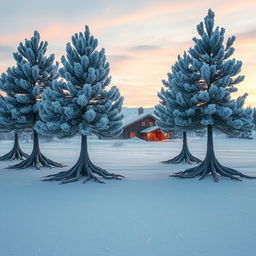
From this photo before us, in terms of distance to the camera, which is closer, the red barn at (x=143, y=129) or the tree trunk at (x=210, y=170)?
the tree trunk at (x=210, y=170)

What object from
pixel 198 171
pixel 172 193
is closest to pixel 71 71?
pixel 172 193

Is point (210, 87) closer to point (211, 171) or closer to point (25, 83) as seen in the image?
point (211, 171)

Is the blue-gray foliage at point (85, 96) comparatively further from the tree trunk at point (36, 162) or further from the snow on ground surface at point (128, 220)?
the tree trunk at point (36, 162)

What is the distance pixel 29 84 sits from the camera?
1892 centimetres

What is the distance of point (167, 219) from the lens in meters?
7.30

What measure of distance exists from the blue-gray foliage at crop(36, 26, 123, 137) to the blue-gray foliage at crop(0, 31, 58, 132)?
502cm

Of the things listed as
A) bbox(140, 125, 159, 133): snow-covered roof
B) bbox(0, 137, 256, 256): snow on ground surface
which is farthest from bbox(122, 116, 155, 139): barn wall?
bbox(0, 137, 256, 256): snow on ground surface

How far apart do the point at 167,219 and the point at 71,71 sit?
32.7ft

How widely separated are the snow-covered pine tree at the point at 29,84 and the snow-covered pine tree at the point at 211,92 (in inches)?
420

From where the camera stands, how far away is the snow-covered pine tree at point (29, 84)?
18.6 metres

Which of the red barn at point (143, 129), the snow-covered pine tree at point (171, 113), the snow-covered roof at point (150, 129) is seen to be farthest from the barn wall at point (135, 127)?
the snow-covered pine tree at point (171, 113)

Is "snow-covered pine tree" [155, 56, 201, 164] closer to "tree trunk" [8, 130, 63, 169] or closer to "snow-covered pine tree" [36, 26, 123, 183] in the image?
"snow-covered pine tree" [36, 26, 123, 183]

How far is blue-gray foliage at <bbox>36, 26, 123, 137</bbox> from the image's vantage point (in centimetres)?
1339

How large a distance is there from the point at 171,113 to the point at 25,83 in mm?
10972
